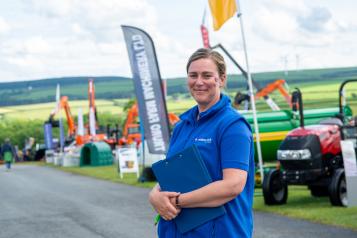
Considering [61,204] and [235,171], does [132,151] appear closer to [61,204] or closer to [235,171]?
[61,204]

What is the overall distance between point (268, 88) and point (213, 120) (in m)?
40.6

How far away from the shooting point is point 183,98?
149 meters

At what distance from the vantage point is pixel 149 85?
848 inches

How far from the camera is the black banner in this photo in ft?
70.5

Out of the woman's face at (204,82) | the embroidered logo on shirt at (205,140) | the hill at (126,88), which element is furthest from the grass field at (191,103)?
the embroidered logo on shirt at (205,140)

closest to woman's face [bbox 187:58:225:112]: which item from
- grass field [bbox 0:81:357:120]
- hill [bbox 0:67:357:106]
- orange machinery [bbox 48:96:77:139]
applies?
orange machinery [bbox 48:96:77:139]

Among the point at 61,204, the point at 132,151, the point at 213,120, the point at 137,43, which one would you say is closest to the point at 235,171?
the point at 213,120

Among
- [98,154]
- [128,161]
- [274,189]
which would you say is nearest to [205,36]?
[98,154]

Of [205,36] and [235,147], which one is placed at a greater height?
[205,36]

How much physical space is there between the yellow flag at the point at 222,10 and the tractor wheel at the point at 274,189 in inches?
154

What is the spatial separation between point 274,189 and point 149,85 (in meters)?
7.36

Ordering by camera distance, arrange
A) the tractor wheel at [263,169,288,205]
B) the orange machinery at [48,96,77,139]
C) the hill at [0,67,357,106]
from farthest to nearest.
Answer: the hill at [0,67,357,106], the orange machinery at [48,96,77,139], the tractor wheel at [263,169,288,205]

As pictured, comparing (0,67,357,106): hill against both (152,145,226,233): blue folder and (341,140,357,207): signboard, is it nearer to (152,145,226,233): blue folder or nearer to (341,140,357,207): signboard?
(341,140,357,207): signboard

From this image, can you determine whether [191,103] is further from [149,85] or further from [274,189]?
[274,189]
